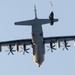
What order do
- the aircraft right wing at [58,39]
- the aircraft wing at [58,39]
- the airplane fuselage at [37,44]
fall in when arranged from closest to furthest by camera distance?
the airplane fuselage at [37,44] → the aircraft right wing at [58,39] → the aircraft wing at [58,39]

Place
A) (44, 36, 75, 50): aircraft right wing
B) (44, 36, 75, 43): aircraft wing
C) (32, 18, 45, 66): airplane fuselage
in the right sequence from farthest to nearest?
(44, 36, 75, 43): aircraft wing, (44, 36, 75, 50): aircraft right wing, (32, 18, 45, 66): airplane fuselage

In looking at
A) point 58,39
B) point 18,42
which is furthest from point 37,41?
point 58,39

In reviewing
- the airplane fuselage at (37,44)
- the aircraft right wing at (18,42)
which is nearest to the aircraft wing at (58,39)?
the aircraft right wing at (18,42)

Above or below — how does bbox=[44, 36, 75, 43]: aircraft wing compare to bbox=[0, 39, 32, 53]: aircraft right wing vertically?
above

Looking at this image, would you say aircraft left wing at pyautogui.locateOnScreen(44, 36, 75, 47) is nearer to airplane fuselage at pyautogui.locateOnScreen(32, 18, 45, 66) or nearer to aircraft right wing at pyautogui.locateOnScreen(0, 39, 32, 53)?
aircraft right wing at pyautogui.locateOnScreen(0, 39, 32, 53)

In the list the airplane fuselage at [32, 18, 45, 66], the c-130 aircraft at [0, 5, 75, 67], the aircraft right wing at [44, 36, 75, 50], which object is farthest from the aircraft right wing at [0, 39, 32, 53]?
the airplane fuselage at [32, 18, 45, 66]

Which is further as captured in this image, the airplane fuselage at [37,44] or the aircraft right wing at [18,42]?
the aircraft right wing at [18,42]

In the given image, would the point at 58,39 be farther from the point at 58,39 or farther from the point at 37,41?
the point at 37,41

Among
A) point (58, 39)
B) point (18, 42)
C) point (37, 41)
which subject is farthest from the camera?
point (58, 39)

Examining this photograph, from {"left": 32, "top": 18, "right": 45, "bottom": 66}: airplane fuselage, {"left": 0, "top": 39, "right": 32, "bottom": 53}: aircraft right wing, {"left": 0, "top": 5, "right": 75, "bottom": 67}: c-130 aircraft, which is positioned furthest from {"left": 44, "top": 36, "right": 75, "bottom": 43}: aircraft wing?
{"left": 32, "top": 18, "right": 45, "bottom": 66}: airplane fuselage

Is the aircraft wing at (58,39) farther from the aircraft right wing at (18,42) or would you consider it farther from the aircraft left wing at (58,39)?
the aircraft right wing at (18,42)

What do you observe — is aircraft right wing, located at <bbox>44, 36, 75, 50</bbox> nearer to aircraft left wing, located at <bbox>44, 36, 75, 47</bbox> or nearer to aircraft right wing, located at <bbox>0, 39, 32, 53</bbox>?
aircraft left wing, located at <bbox>44, 36, 75, 47</bbox>

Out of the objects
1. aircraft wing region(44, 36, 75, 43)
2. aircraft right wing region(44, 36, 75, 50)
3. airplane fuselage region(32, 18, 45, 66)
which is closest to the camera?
airplane fuselage region(32, 18, 45, 66)

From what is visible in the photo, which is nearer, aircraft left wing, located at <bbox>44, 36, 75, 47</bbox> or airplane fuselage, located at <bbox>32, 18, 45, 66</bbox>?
airplane fuselage, located at <bbox>32, 18, 45, 66</bbox>
